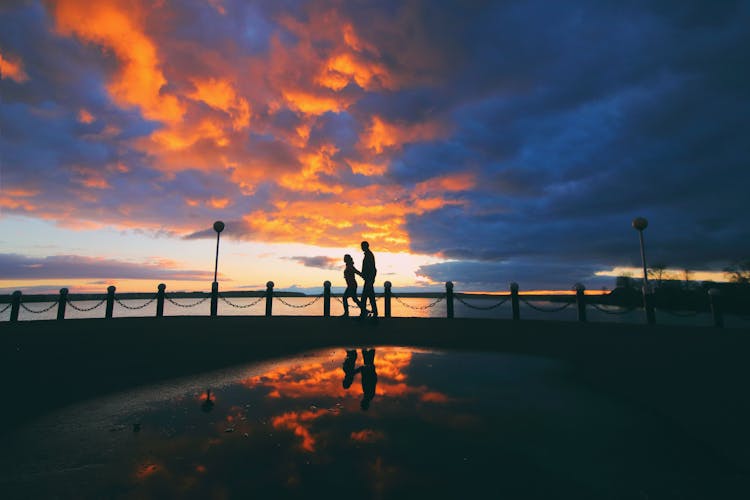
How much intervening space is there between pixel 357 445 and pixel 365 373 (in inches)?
103

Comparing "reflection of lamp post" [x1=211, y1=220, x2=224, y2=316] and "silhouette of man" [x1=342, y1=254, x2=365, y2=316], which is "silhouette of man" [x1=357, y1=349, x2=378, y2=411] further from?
"reflection of lamp post" [x1=211, y1=220, x2=224, y2=316]

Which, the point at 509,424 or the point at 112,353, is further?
→ the point at 112,353

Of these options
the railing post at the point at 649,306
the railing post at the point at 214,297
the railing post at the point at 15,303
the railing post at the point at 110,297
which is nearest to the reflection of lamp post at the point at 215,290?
the railing post at the point at 214,297

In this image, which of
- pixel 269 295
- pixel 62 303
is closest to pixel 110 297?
pixel 62 303

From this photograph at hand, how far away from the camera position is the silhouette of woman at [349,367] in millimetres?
5012

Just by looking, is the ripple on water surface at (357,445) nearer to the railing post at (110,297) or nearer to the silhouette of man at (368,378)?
the silhouette of man at (368,378)

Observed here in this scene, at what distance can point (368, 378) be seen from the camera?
5223 millimetres

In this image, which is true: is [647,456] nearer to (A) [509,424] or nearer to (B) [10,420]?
(A) [509,424]

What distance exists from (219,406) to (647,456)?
4287 millimetres

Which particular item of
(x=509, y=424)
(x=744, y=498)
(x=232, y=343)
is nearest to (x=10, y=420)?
(x=232, y=343)

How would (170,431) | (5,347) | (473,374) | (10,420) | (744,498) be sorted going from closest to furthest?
1. (744,498)
2. (170,431)
3. (10,420)
4. (473,374)
5. (5,347)

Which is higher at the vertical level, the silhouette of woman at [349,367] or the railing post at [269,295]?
the railing post at [269,295]

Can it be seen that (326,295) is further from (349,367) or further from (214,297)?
(349,367)

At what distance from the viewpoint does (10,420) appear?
144 inches
